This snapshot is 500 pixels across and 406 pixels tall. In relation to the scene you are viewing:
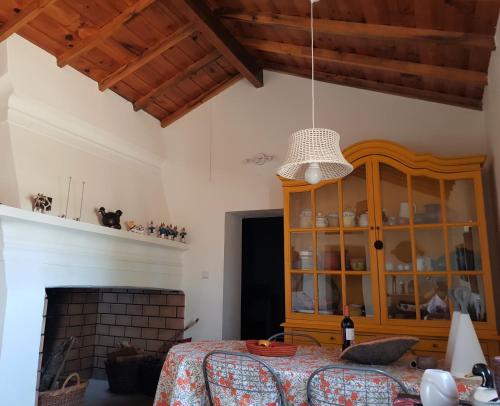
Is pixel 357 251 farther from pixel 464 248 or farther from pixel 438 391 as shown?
pixel 438 391

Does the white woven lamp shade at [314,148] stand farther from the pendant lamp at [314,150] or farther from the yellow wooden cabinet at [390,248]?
the yellow wooden cabinet at [390,248]

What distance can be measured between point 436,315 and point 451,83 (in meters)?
1.85

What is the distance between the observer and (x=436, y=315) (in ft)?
9.80

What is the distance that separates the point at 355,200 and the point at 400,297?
2.75 ft

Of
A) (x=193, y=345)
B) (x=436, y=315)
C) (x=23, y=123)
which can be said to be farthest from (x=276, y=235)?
(x=23, y=123)

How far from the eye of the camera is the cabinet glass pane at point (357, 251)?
10.6 feet

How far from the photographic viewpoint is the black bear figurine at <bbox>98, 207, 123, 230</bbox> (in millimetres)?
3596

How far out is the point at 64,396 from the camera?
10.2 feet

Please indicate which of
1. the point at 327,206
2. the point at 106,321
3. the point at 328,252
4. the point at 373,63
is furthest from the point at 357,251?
the point at 106,321

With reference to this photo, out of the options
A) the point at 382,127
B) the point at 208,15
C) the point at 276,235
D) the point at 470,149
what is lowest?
the point at 276,235

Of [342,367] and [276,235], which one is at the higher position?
[276,235]

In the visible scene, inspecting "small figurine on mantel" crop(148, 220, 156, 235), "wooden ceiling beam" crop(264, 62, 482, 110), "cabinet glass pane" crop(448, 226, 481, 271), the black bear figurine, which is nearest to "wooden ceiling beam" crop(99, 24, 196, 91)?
"wooden ceiling beam" crop(264, 62, 482, 110)

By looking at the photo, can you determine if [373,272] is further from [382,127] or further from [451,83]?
[451,83]

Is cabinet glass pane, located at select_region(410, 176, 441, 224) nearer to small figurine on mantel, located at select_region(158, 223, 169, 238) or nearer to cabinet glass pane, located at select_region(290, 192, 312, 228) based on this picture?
cabinet glass pane, located at select_region(290, 192, 312, 228)
